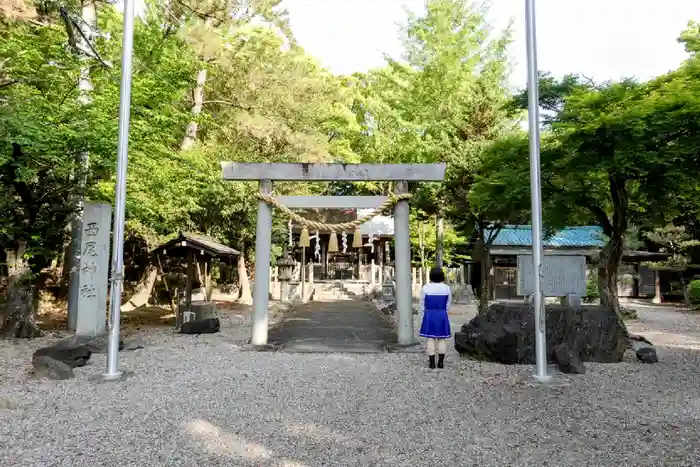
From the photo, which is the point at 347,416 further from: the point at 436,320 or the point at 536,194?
the point at 536,194

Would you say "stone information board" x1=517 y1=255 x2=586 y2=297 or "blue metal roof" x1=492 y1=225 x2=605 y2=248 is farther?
"blue metal roof" x1=492 y1=225 x2=605 y2=248

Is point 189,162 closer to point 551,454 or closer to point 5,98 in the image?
point 5,98

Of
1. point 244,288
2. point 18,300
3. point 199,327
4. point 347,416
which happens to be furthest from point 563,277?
point 244,288

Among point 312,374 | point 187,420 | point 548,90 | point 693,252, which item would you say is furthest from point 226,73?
point 693,252

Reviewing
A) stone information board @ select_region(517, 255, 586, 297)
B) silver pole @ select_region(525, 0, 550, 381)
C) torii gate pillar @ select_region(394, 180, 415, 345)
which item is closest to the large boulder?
stone information board @ select_region(517, 255, 586, 297)

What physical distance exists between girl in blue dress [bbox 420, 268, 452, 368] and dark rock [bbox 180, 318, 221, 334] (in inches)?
243

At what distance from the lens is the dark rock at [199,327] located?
11805 millimetres

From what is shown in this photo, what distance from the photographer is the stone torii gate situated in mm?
9719

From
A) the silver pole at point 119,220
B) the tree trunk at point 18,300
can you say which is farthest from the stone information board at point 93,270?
the silver pole at point 119,220

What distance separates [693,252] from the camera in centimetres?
2298

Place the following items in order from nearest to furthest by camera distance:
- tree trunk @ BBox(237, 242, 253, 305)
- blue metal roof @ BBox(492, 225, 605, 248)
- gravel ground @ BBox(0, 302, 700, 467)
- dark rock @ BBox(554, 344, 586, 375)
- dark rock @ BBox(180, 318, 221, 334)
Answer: gravel ground @ BBox(0, 302, 700, 467) → dark rock @ BBox(554, 344, 586, 375) → dark rock @ BBox(180, 318, 221, 334) → tree trunk @ BBox(237, 242, 253, 305) → blue metal roof @ BBox(492, 225, 605, 248)

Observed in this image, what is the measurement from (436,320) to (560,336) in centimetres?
216

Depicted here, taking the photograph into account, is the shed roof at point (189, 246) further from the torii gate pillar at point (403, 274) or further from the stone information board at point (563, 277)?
the stone information board at point (563, 277)

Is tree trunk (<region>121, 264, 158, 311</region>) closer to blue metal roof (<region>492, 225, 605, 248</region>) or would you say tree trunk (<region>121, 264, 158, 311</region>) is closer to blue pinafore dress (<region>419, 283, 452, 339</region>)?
blue pinafore dress (<region>419, 283, 452, 339</region>)
